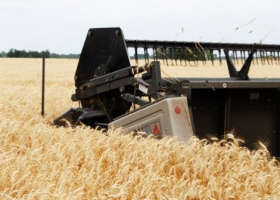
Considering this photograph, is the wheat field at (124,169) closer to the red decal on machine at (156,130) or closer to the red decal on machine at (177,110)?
the red decal on machine at (156,130)

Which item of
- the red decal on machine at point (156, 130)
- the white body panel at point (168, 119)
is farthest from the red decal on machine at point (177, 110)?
the red decal on machine at point (156, 130)

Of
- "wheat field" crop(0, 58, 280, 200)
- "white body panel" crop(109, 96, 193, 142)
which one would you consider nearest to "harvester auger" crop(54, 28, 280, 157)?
"white body panel" crop(109, 96, 193, 142)

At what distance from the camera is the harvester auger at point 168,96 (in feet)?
16.5

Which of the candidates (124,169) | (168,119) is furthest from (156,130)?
(124,169)

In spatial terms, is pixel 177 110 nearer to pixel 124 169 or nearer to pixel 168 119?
pixel 168 119

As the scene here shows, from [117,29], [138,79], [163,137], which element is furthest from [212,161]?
[117,29]

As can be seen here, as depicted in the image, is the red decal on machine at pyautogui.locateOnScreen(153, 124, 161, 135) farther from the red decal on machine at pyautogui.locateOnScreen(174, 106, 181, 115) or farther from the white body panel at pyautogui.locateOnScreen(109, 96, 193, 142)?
the red decal on machine at pyautogui.locateOnScreen(174, 106, 181, 115)

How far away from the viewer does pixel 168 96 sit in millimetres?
4984

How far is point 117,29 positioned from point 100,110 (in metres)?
1.00

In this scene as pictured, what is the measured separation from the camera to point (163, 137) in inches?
196

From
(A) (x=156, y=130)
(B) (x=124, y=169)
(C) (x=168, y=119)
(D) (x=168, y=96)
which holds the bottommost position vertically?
(B) (x=124, y=169)

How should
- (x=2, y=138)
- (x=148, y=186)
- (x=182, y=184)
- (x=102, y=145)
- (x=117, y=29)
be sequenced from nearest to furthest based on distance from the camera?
(x=148, y=186) < (x=182, y=184) < (x=102, y=145) < (x=2, y=138) < (x=117, y=29)

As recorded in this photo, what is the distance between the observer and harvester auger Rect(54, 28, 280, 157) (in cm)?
502

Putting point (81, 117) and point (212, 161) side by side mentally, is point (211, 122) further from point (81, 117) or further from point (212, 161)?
point (81, 117)
